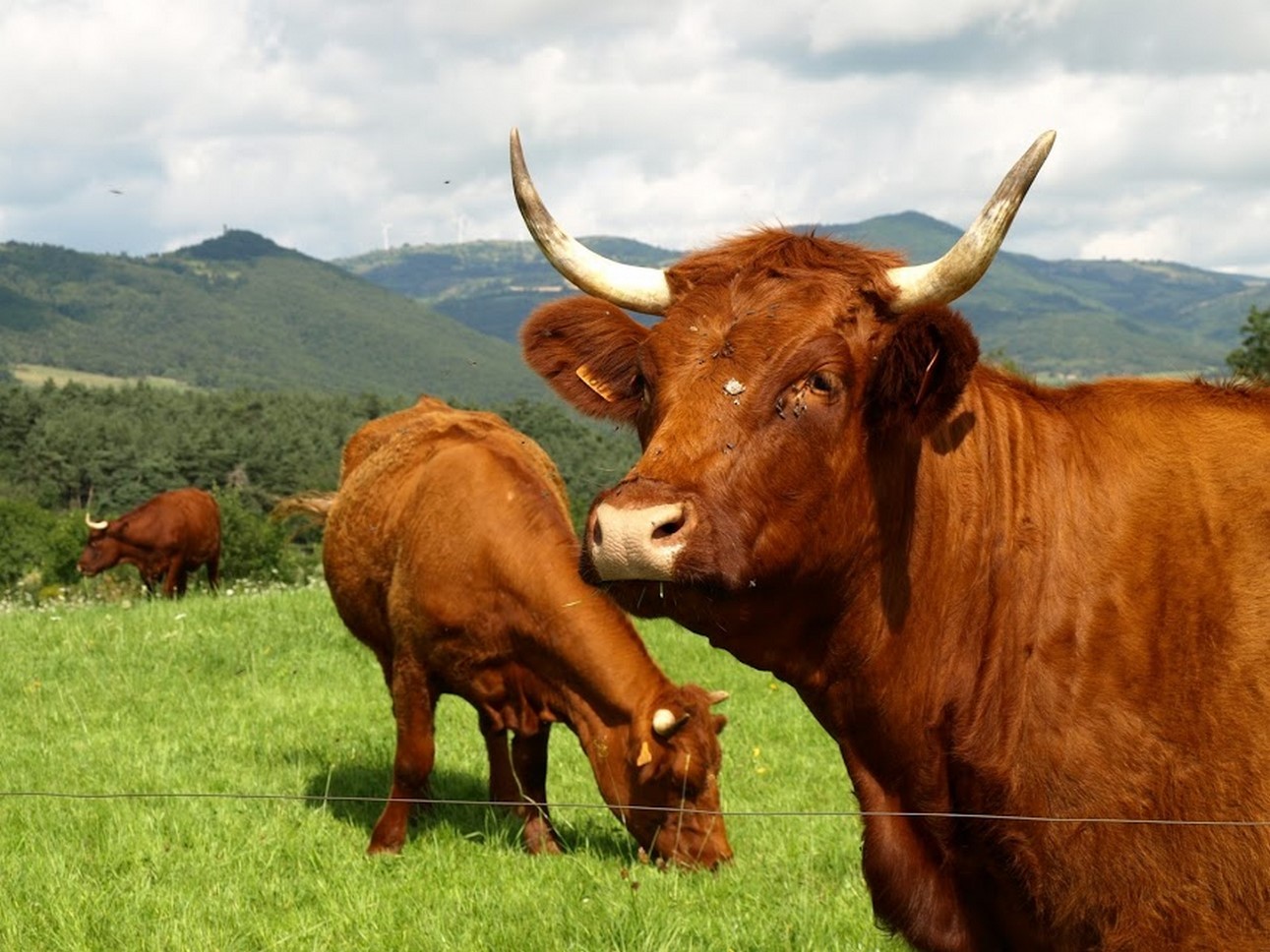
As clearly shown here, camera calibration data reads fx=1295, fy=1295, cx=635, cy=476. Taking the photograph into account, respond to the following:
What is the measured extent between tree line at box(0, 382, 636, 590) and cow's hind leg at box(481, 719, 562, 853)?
3253 cm

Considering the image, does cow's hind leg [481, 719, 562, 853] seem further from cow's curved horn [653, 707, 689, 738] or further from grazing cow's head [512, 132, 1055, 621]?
grazing cow's head [512, 132, 1055, 621]

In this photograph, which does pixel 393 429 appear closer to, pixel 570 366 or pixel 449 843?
pixel 449 843

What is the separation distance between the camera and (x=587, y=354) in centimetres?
442

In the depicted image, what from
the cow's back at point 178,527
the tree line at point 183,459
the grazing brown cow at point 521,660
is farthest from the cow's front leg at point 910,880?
the tree line at point 183,459

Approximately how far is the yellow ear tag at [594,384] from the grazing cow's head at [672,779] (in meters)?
3.42

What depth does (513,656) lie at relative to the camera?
26.2 ft

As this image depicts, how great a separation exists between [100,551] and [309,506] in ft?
→ 76.4

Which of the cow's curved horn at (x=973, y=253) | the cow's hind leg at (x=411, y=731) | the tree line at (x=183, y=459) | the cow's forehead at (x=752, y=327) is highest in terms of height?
the cow's curved horn at (x=973, y=253)

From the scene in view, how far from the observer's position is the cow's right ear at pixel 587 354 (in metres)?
4.36

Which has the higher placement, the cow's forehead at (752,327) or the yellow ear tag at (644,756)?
the cow's forehead at (752,327)

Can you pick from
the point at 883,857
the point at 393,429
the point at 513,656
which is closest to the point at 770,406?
the point at 883,857

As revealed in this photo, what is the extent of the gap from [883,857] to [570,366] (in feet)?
6.18

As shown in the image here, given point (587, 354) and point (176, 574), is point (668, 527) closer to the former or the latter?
point (587, 354)

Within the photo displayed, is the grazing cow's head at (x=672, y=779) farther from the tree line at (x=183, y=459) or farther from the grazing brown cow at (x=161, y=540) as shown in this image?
the tree line at (x=183, y=459)
